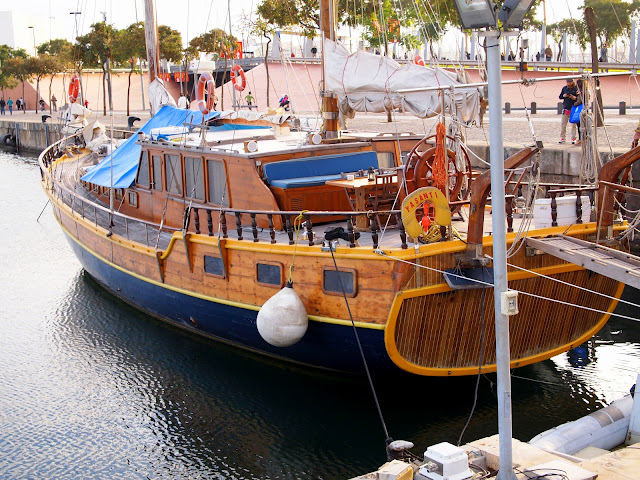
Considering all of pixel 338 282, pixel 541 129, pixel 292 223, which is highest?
pixel 541 129

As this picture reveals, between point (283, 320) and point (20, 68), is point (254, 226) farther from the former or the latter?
point (20, 68)

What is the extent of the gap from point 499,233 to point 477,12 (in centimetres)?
191

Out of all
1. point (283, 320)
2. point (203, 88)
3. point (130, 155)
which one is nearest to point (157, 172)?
point (130, 155)

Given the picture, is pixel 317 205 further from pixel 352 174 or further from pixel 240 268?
pixel 240 268

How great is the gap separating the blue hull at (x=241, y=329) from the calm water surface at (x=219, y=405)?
0.42 meters

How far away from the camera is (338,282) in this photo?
34.8 ft

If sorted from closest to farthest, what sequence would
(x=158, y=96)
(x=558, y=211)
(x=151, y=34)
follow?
(x=558, y=211)
(x=158, y=96)
(x=151, y=34)

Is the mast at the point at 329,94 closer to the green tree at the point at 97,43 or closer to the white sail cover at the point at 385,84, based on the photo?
the white sail cover at the point at 385,84

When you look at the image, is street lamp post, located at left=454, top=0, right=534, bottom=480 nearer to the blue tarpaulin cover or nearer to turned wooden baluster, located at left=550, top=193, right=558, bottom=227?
turned wooden baluster, located at left=550, top=193, right=558, bottom=227

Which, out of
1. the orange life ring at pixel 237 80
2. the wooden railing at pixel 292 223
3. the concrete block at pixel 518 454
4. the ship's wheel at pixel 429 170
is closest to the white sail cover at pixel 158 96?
the orange life ring at pixel 237 80

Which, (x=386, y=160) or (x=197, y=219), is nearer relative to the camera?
(x=197, y=219)

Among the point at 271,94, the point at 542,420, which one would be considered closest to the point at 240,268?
the point at 542,420

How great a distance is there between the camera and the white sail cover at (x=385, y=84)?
36.1 ft

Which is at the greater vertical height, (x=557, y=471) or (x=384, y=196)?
(x=384, y=196)
